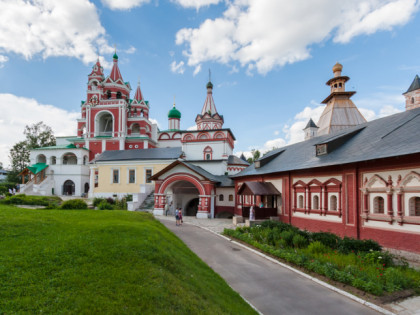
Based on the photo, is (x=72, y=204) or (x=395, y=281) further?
(x=72, y=204)

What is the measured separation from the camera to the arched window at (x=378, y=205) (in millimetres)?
11244

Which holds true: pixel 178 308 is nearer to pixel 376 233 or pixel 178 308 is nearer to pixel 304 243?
pixel 304 243

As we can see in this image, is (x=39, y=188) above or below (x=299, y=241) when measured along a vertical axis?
above

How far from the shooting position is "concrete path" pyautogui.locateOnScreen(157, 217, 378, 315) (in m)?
6.22

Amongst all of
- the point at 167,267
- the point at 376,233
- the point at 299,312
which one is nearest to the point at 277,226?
the point at 376,233

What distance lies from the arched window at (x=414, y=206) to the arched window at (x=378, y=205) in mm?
1229

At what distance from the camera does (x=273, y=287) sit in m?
7.46

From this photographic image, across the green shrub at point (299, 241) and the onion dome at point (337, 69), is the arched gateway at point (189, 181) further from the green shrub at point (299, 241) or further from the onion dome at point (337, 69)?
the onion dome at point (337, 69)

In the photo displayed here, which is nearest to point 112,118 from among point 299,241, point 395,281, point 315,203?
point 315,203

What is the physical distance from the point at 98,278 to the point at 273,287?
16.2 feet

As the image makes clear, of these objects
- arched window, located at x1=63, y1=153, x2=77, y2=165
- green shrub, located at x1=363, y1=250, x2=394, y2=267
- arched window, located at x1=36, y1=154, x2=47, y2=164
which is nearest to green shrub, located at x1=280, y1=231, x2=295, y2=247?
green shrub, located at x1=363, y1=250, x2=394, y2=267

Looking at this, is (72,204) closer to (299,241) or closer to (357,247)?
(299,241)

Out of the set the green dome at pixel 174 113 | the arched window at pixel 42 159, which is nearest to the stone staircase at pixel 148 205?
the arched window at pixel 42 159

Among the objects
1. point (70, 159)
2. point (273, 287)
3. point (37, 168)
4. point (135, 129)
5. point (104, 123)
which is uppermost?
point (104, 123)
